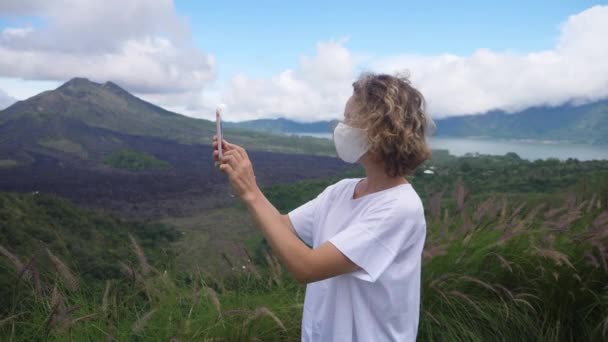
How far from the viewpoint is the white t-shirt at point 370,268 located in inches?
68.5

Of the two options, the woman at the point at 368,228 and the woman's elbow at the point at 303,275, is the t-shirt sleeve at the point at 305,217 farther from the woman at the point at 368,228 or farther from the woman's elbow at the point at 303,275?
the woman's elbow at the point at 303,275

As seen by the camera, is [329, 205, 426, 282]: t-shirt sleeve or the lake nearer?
[329, 205, 426, 282]: t-shirt sleeve

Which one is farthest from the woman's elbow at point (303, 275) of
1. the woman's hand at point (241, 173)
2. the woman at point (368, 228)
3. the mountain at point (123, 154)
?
the mountain at point (123, 154)

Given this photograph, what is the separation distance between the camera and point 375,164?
6.34ft

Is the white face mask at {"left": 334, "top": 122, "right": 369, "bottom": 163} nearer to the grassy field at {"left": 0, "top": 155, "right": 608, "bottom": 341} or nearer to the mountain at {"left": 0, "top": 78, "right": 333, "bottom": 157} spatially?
the grassy field at {"left": 0, "top": 155, "right": 608, "bottom": 341}

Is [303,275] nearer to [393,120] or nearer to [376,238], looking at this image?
[376,238]

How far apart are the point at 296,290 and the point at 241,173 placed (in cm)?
232

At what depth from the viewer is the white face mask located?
6.09 feet

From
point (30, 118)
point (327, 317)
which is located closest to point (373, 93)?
point (327, 317)

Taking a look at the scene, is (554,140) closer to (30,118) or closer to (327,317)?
(30,118)

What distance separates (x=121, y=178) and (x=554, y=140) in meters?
130

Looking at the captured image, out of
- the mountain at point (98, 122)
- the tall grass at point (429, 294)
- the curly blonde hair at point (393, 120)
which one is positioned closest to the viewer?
the curly blonde hair at point (393, 120)

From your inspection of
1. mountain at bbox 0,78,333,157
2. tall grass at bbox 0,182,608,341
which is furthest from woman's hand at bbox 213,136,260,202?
mountain at bbox 0,78,333,157

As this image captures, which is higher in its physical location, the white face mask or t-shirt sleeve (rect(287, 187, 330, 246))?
the white face mask
